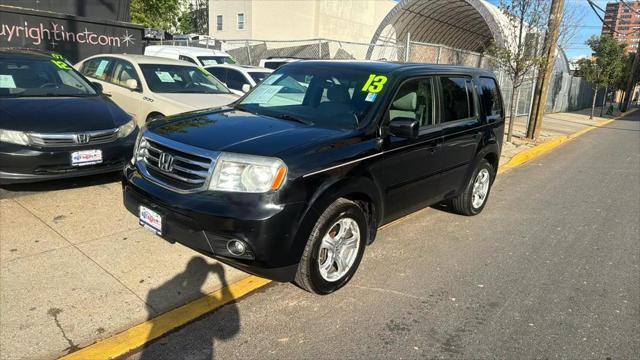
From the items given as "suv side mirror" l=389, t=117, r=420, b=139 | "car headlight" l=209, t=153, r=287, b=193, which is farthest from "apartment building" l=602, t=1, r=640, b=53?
"car headlight" l=209, t=153, r=287, b=193

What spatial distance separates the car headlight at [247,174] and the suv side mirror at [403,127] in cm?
115

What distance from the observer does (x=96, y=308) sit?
3.29 metres

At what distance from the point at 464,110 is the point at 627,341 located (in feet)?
8.92

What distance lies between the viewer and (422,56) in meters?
15.9

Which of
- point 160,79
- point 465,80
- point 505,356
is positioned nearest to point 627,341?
point 505,356

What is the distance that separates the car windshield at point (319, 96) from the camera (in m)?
3.95

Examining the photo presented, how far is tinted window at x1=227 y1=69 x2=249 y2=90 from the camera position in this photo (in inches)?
443

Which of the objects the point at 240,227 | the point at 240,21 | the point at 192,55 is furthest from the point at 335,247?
the point at 240,21

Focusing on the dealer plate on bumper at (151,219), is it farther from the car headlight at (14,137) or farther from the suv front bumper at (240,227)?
the car headlight at (14,137)

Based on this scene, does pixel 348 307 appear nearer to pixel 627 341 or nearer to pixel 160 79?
pixel 627 341

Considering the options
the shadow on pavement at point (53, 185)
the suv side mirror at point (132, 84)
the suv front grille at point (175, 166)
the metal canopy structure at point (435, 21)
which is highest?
the metal canopy structure at point (435, 21)

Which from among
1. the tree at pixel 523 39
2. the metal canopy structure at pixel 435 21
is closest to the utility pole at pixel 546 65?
the tree at pixel 523 39

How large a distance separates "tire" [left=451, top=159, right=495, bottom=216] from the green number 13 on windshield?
82.0 inches

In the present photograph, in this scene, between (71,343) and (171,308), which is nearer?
(71,343)
